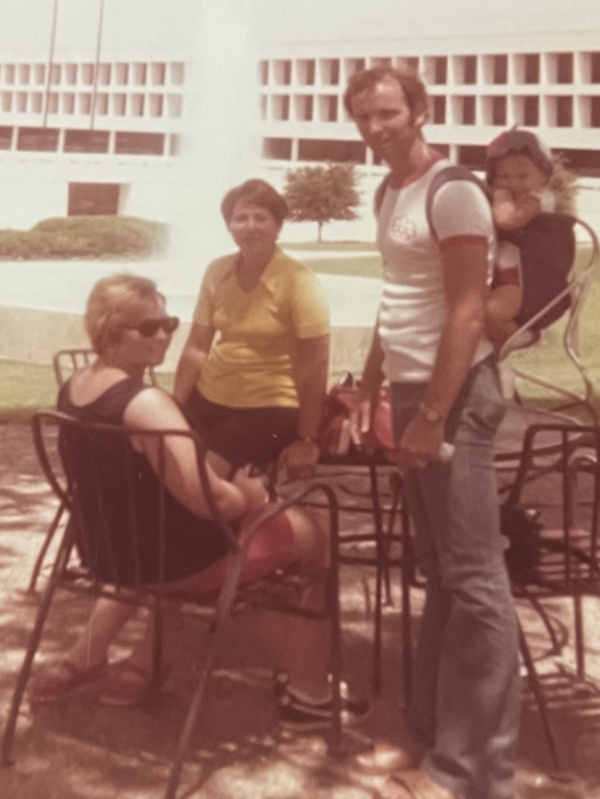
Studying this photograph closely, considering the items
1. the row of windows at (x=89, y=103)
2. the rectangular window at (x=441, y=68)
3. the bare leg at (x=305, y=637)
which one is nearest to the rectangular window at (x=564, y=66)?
the rectangular window at (x=441, y=68)

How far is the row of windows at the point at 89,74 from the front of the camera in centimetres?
1155

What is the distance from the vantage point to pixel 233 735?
129 inches

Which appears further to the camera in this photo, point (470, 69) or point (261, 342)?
point (470, 69)

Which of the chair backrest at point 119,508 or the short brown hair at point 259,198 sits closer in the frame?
the chair backrest at point 119,508

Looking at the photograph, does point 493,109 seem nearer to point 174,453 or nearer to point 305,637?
point 305,637

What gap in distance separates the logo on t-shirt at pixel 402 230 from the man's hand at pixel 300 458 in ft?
3.56

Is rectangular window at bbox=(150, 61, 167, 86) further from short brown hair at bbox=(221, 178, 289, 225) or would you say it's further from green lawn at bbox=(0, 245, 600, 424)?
short brown hair at bbox=(221, 178, 289, 225)

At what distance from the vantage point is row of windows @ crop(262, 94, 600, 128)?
11.0m

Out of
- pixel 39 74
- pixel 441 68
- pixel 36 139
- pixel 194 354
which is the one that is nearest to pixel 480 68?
pixel 441 68

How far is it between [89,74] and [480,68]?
165 inches

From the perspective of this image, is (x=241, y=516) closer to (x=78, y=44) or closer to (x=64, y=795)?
(x=64, y=795)

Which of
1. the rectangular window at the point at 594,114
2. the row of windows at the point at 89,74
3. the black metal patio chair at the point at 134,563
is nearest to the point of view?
the black metal patio chair at the point at 134,563

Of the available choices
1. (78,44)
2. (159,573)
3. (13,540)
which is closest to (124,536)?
(159,573)

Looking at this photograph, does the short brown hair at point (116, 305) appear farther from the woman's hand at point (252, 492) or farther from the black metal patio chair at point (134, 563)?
the woman's hand at point (252, 492)
